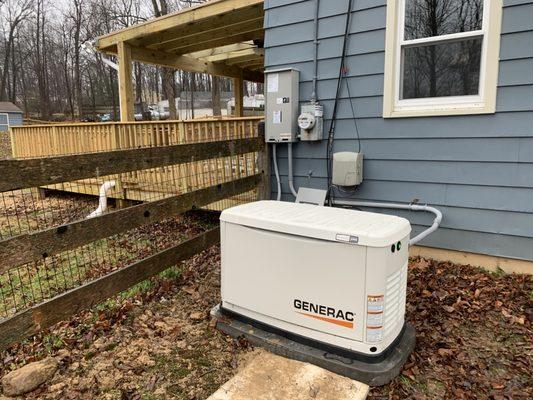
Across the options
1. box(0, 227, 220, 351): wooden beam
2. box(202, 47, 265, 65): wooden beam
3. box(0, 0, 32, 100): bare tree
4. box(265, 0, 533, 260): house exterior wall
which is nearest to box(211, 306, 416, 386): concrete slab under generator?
box(0, 227, 220, 351): wooden beam

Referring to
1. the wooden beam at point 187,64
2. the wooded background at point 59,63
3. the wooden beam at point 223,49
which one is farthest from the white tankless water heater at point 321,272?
the wooded background at point 59,63

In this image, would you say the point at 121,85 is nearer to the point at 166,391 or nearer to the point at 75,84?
the point at 166,391

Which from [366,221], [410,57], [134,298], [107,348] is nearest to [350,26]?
[410,57]

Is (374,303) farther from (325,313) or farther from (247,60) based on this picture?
(247,60)

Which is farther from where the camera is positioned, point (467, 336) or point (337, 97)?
point (337, 97)

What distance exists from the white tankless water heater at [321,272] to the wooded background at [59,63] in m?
28.5

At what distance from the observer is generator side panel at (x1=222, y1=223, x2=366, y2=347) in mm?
1983

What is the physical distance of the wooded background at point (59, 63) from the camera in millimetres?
28891

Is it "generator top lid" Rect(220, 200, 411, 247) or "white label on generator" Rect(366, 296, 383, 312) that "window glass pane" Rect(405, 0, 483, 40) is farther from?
"white label on generator" Rect(366, 296, 383, 312)

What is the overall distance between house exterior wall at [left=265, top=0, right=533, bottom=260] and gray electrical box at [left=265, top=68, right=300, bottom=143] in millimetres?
135

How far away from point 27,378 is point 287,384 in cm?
135

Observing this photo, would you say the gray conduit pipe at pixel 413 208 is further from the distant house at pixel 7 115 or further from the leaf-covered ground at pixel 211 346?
the distant house at pixel 7 115

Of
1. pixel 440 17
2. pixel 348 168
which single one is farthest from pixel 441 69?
pixel 348 168

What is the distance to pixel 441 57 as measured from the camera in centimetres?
339
